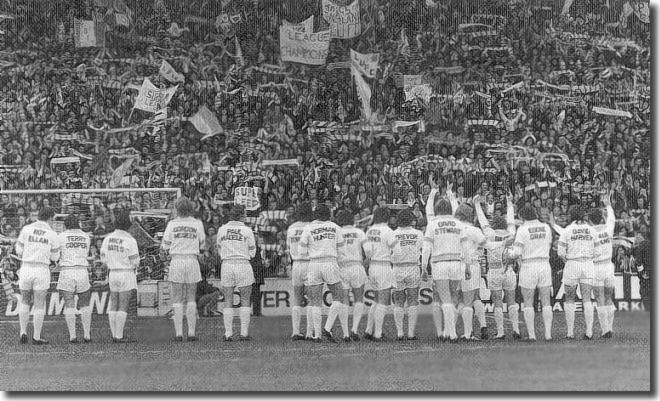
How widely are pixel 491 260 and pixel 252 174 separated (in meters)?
2.40

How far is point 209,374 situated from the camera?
1159 cm

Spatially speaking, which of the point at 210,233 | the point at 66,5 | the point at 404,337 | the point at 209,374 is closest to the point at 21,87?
the point at 66,5

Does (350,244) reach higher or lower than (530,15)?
lower

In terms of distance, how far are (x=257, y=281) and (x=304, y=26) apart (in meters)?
2.45

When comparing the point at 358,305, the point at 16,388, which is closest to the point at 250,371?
the point at 358,305

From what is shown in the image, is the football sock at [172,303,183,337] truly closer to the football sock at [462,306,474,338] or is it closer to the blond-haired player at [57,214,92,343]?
the blond-haired player at [57,214,92,343]

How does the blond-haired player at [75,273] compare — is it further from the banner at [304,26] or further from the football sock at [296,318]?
the banner at [304,26]

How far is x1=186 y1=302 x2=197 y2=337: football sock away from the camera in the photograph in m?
11.9

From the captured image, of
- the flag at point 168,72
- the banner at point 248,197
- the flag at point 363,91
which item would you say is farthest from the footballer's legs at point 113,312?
the flag at point 363,91

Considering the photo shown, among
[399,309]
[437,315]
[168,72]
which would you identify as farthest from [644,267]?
[168,72]

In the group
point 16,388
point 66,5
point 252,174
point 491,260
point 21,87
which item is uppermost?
point 66,5

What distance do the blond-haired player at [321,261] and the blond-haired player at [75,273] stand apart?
2.07 metres

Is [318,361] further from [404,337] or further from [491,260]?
[491,260]

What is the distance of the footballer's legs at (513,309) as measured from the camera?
39.0 ft
